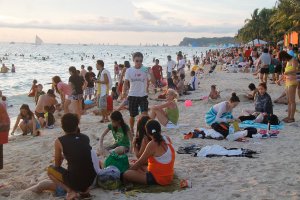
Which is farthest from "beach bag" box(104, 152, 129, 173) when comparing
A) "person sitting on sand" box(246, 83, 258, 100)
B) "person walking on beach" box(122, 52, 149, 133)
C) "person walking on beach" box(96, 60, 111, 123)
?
"person sitting on sand" box(246, 83, 258, 100)

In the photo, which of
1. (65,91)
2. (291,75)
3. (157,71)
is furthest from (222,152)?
(157,71)

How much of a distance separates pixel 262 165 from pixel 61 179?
3126 millimetres

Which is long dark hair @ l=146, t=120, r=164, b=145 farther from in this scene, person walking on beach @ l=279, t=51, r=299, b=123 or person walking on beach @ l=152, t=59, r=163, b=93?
person walking on beach @ l=152, t=59, r=163, b=93

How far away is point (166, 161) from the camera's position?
5.11 metres

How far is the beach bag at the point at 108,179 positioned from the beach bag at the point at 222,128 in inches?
131

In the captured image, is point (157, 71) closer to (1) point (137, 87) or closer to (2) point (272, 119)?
(2) point (272, 119)

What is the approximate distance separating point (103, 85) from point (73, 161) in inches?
216

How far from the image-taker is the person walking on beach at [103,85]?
9786 mm

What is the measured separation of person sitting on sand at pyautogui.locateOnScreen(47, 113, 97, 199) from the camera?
4621mm

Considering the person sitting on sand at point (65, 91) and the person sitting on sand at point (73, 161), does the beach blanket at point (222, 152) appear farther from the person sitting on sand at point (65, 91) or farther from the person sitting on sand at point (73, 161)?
the person sitting on sand at point (65, 91)

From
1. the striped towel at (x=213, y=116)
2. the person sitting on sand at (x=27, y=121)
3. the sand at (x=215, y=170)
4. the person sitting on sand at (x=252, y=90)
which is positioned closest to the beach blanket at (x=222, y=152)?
the sand at (x=215, y=170)

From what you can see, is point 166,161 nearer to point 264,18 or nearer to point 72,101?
point 72,101

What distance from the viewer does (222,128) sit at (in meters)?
7.94

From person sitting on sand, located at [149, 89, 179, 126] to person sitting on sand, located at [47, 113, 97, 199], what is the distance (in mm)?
3911
